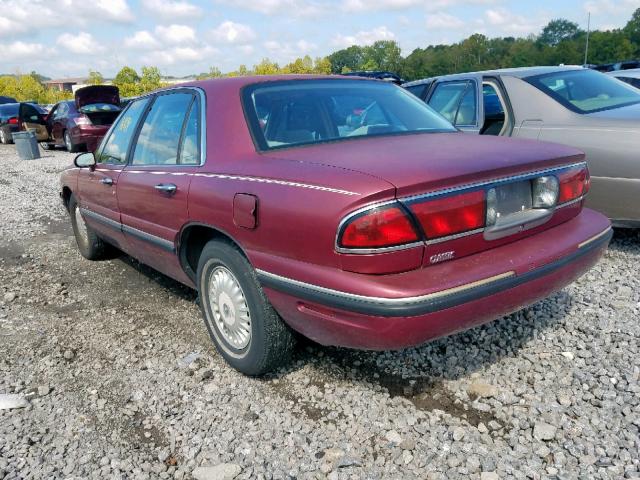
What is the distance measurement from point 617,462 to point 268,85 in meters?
2.46

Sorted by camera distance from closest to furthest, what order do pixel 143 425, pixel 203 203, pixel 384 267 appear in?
1. pixel 384 267
2. pixel 143 425
3. pixel 203 203

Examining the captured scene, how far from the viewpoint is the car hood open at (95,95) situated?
1414 centimetres

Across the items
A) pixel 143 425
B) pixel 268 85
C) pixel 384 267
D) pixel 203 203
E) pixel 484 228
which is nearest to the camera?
pixel 384 267

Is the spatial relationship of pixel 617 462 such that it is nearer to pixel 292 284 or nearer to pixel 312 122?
pixel 292 284

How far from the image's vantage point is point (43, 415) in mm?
2684

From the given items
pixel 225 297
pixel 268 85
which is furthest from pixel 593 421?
pixel 268 85

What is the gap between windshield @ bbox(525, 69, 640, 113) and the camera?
462cm

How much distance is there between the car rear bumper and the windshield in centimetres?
256

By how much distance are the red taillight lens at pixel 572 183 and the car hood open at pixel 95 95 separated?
13766 millimetres

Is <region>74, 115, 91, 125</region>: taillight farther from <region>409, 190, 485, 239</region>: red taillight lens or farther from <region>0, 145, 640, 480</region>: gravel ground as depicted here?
<region>409, 190, 485, 239</region>: red taillight lens

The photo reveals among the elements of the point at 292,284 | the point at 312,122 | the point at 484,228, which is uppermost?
the point at 312,122

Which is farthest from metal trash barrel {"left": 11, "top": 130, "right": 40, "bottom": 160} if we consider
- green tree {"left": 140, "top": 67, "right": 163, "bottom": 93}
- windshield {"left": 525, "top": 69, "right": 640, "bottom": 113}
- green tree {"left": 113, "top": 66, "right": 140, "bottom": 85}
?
green tree {"left": 113, "top": 66, "right": 140, "bottom": 85}

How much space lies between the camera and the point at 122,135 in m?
4.07

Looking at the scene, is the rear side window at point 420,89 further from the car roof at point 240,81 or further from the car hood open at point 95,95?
the car hood open at point 95,95
